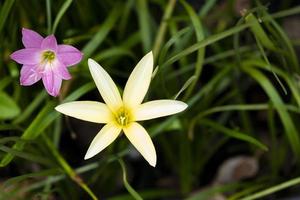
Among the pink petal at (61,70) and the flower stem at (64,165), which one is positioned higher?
the pink petal at (61,70)

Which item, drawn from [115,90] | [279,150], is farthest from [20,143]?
[279,150]

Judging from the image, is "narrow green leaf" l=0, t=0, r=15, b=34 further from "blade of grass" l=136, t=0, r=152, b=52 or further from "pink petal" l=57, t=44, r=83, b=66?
"blade of grass" l=136, t=0, r=152, b=52

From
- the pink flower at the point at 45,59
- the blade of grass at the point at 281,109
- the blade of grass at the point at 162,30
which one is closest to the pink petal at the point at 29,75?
the pink flower at the point at 45,59

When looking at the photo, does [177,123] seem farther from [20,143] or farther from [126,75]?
[20,143]

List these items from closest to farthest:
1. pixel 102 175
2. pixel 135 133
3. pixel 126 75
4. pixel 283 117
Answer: pixel 135 133, pixel 283 117, pixel 102 175, pixel 126 75

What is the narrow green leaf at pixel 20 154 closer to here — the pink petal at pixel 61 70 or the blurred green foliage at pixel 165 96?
the blurred green foliage at pixel 165 96

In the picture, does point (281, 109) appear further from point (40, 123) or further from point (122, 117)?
point (40, 123)
